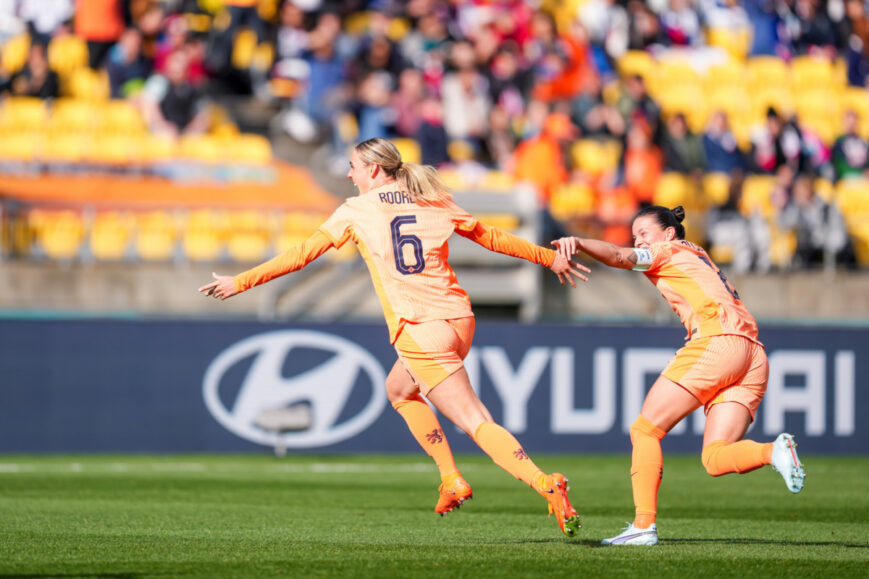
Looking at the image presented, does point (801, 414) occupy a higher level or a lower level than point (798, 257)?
lower

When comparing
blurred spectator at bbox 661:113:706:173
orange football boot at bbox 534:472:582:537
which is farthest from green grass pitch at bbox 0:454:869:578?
blurred spectator at bbox 661:113:706:173

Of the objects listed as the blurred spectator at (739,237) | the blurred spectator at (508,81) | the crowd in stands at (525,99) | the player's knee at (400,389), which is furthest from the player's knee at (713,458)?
the blurred spectator at (508,81)

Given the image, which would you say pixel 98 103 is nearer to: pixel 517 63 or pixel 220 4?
pixel 220 4

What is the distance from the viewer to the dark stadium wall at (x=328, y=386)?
41.8ft

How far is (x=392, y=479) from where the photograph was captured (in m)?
10.8

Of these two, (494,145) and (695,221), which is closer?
(695,221)

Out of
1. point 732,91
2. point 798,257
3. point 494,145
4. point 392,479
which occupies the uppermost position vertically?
point 732,91

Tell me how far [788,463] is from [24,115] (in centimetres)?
1249

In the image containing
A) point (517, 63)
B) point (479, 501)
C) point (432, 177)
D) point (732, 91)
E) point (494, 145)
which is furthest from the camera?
point (732, 91)

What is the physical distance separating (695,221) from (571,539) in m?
9.19

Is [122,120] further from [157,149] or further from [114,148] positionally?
[157,149]

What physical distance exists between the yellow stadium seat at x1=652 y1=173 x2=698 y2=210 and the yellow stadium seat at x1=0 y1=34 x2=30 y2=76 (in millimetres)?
8745

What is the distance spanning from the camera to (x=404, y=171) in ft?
20.4

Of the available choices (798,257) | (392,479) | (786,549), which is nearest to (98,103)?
(392,479)
